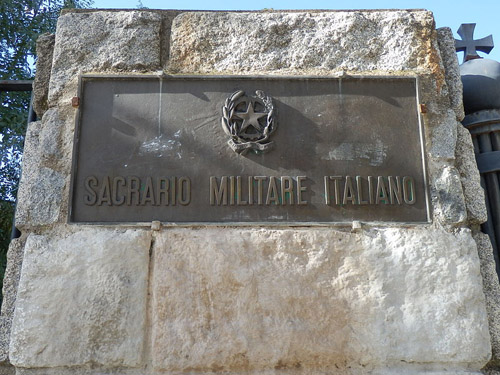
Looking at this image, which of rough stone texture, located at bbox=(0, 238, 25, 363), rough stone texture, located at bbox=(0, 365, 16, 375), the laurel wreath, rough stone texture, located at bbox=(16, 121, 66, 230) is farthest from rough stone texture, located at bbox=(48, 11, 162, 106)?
rough stone texture, located at bbox=(0, 365, 16, 375)

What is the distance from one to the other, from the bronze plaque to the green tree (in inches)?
112

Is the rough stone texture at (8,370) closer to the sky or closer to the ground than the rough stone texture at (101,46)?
closer to the ground

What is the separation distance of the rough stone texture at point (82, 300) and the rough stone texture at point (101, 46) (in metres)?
0.80

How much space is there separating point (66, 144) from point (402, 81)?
69.5 inches

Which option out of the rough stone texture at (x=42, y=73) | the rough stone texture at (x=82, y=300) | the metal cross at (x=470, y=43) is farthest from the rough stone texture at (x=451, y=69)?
the rough stone texture at (x=42, y=73)

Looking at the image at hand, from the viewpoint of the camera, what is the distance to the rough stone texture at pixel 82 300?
81.6 inches

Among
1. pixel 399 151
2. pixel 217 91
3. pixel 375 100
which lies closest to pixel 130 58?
pixel 217 91

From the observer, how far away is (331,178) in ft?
7.72

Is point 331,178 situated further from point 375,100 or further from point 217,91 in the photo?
point 217,91

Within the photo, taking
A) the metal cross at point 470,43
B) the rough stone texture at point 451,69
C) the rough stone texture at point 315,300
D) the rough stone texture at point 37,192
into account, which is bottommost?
the rough stone texture at point 315,300

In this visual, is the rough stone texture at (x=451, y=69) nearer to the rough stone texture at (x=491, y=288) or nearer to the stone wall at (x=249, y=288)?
the stone wall at (x=249, y=288)

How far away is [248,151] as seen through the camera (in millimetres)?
2395

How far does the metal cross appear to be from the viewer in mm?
2947

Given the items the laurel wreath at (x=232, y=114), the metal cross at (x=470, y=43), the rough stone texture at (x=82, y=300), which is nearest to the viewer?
the rough stone texture at (x=82, y=300)
